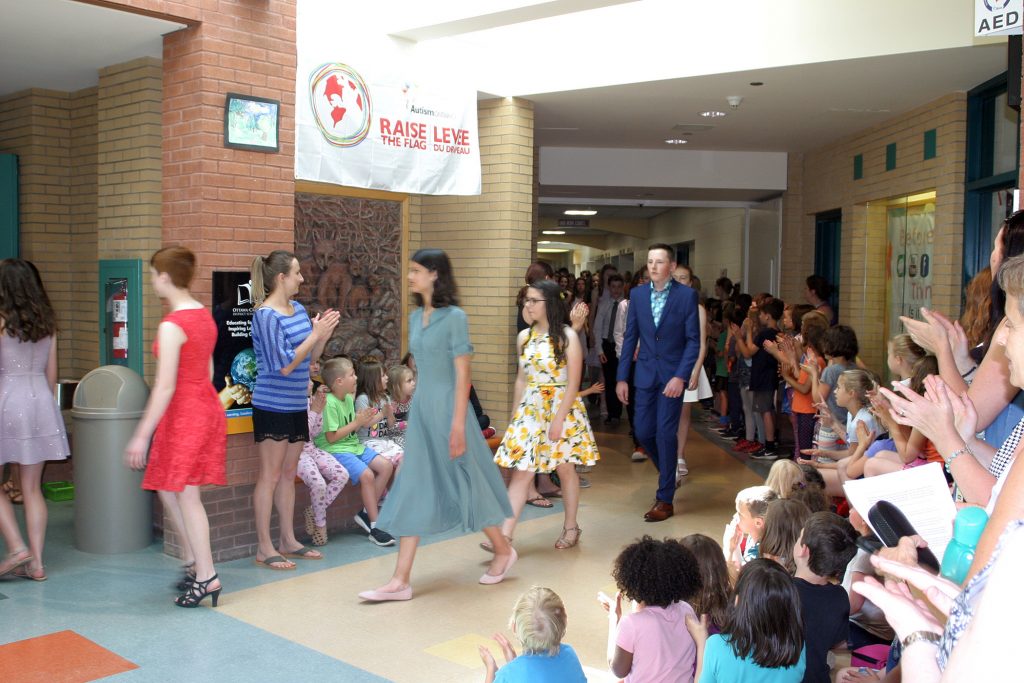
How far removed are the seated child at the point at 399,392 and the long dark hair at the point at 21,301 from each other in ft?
7.43

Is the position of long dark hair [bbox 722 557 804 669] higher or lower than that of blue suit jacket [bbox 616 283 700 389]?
lower

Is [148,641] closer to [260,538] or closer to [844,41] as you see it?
[260,538]

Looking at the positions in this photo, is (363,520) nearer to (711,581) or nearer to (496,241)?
(711,581)

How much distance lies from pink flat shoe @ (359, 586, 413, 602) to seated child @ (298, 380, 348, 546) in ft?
3.48

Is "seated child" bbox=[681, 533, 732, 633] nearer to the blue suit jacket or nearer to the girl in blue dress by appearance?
the girl in blue dress

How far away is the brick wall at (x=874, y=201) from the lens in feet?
27.8

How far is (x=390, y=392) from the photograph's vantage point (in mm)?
6648

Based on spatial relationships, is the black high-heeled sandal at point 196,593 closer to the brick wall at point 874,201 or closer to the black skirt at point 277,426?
the black skirt at point 277,426

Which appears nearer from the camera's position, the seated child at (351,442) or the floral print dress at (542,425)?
the floral print dress at (542,425)

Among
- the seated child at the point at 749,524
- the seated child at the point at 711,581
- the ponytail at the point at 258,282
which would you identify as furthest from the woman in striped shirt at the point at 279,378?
the seated child at the point at 711,581

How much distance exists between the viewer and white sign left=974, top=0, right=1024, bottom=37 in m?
4.21

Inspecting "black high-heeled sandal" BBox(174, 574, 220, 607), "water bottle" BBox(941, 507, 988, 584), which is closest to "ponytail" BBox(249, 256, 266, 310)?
"black high-heeled sandal" BBox(174, 574, 220, 607)

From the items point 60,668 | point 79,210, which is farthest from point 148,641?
point 79,210

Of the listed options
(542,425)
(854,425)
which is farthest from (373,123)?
(854,425)
